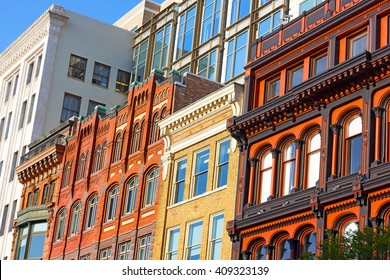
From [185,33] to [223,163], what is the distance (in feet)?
96.5

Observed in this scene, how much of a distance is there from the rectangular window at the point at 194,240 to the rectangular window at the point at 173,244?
106cm

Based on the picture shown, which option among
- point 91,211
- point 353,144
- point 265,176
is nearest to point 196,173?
point 265,176

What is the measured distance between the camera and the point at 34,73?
77938 mm

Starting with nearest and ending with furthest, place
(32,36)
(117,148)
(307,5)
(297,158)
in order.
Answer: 1. (297,158)
2. (117,148)
3. (307,5)
4. (32,36)

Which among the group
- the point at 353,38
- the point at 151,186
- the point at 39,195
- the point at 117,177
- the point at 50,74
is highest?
the point at 50,74

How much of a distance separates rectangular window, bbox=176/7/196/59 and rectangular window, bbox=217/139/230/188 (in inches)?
1074

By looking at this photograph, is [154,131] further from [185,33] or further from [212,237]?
[185,33]

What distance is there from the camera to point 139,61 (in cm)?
7981

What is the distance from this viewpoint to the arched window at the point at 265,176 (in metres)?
40.8

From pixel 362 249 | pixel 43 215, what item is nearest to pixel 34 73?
pixel 43 215

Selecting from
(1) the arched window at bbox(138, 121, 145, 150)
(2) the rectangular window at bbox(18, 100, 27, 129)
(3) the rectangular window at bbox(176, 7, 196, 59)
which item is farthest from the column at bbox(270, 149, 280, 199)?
(2) the rectangular window at bbox(18, 100, 27, 129)

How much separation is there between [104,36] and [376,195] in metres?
51.4

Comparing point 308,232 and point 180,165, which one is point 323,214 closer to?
point 308,232

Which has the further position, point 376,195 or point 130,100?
point 130,100
